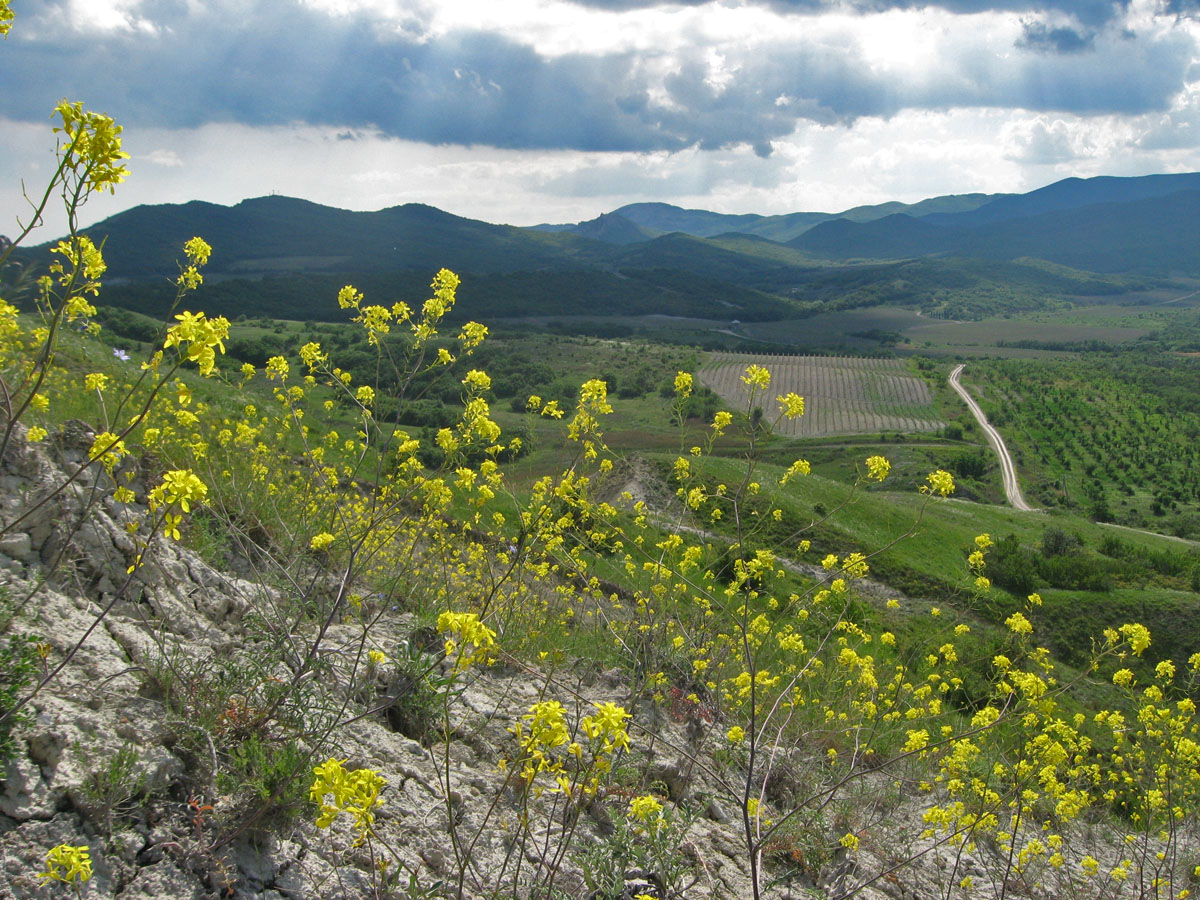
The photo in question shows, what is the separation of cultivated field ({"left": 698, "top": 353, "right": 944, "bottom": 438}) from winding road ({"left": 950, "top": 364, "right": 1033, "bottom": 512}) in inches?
212

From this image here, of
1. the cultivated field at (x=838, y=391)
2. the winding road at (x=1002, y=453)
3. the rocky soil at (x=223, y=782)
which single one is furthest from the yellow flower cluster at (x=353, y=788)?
the cultivated field at (x=838, y=391)

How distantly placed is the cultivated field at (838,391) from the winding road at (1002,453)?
5.39m

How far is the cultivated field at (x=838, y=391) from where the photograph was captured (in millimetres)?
79688

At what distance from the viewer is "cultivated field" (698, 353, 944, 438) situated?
261 feet

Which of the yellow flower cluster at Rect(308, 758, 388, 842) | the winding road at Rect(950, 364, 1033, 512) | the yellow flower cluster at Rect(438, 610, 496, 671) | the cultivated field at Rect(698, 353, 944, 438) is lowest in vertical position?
the winding road at Rect(950, 364, 1033, 512)

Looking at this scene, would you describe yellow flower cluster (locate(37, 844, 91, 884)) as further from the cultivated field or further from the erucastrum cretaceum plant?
the cultivated field

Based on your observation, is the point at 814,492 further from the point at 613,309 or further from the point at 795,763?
the point at 613,309

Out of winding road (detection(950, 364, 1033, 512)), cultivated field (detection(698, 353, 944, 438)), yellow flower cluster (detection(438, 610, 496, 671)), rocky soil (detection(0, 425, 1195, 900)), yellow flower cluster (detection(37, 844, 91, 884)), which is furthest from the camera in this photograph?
cultivated field (detection(698, 353, 944, 438))

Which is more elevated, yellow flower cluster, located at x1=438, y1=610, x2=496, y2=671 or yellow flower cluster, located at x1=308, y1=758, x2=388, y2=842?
yellow flower cluster, located at x1=438, y1=610, x2=496, y2=671

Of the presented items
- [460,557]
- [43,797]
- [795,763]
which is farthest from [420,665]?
[460,557]

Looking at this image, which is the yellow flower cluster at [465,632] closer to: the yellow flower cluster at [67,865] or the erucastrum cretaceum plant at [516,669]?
the erucastrum cretaceum plant at [516,669]

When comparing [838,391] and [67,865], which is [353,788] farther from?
[838,391]

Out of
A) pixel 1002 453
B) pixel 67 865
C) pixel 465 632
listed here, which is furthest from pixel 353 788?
pixel 1002 453

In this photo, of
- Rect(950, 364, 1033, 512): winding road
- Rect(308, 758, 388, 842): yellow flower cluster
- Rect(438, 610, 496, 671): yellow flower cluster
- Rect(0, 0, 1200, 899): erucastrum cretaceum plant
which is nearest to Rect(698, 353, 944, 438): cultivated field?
Rect(950, 364, 1033, 512): winding road
